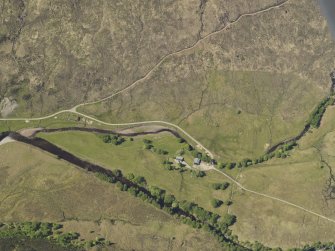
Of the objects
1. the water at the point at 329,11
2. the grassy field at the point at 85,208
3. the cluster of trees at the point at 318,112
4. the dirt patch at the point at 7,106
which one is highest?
the water at the point at 329,11

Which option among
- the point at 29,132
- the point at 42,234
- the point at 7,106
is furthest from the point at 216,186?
the point at 7,106

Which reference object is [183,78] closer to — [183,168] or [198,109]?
[198,109]

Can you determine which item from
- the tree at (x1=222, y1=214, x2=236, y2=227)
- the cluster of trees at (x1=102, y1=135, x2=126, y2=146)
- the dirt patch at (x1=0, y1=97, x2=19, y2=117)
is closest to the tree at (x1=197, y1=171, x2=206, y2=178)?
the tree at (x1=222, y1=214, x2=236, y2=227)

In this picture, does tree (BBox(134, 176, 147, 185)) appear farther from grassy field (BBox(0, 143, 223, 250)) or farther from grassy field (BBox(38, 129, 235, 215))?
grassy field (BBox(0, 143, 223, 250))

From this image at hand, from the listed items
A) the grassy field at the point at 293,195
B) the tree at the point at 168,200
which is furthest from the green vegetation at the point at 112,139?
the grassy field at the point at 293,195

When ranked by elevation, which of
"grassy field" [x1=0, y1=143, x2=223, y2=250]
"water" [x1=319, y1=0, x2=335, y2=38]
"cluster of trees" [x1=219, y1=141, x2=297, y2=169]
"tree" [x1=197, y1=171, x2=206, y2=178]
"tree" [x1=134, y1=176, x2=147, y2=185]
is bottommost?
"grassy field" [x1=0, y1=143, x2=223, y2=250]

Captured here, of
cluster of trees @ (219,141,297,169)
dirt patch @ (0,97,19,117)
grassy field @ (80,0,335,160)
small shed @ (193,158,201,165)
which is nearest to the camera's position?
small shed @ (193,158,201,165)

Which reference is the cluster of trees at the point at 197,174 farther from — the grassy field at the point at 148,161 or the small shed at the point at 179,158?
the small shed at the point at 179,158
